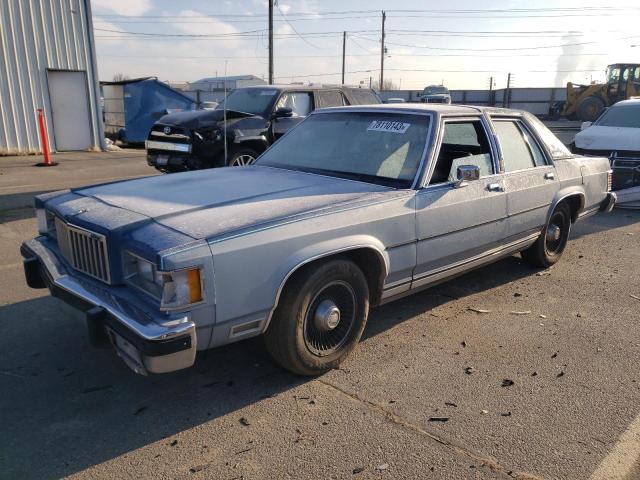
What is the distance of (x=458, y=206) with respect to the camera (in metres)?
3.95

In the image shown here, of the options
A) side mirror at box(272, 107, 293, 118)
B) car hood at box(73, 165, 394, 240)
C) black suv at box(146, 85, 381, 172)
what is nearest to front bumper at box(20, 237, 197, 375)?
car hood at box(73, 165, 394, 240)

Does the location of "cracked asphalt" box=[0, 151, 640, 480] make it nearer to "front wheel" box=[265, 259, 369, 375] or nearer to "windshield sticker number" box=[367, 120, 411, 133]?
"front wheel" box=[265, 259, 369, 375]

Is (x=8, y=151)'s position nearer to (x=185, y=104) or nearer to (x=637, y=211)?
(x=185, y=104)

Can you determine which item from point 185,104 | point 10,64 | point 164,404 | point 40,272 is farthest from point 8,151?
point 164,404

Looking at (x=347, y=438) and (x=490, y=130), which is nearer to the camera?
(x=347, y=438)

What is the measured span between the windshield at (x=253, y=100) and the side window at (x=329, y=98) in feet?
2.62

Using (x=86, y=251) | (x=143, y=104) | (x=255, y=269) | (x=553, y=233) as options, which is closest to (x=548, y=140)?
(x=553, y=233)

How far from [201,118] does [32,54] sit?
9.04 meters

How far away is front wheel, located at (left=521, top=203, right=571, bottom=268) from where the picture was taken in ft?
17.6

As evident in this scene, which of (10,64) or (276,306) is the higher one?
(10,64)

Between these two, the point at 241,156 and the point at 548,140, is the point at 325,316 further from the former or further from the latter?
the point at 241,156

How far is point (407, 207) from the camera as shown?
3.56 m

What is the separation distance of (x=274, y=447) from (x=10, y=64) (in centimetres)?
1505

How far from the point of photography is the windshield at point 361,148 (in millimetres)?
3861
